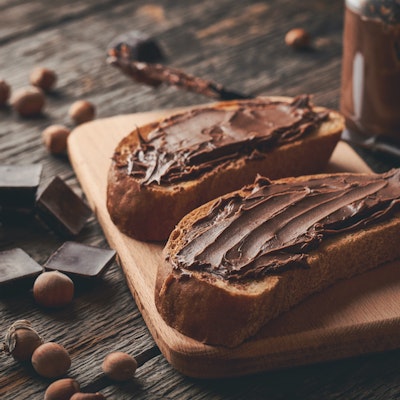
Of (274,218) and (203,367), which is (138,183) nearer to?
(274,218)

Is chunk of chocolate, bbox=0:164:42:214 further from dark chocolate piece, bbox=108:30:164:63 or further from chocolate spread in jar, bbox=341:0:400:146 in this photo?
chocolate spread in jar, bbox=341:0:400:146

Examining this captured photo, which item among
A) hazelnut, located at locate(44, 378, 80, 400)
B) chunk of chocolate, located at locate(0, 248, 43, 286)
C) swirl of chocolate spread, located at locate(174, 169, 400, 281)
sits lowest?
hazelnut, located at locate(44, 378, 80, 400)

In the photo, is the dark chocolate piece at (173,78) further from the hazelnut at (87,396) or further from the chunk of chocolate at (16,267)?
the hazelnut at (87,396)

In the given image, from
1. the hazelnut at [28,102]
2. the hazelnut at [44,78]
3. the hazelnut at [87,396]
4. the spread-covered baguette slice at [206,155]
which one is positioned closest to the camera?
the hazelnut at [87,396]

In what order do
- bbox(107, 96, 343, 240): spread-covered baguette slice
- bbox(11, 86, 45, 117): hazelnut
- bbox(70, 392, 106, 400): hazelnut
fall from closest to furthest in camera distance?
bbox(70, 392, 106, 400): hazelnut < bbox(107, 96, 343, 240): spread-covered baguette slice < bbox(11, 86, 45, 117): hazelnut

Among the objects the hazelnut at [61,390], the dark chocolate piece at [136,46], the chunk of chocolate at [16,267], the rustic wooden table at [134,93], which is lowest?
the rustic wooden table at [134,93]

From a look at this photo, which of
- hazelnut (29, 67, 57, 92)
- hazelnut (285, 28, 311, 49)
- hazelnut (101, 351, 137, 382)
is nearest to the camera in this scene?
hazelnut (101, 351, 137, 382)

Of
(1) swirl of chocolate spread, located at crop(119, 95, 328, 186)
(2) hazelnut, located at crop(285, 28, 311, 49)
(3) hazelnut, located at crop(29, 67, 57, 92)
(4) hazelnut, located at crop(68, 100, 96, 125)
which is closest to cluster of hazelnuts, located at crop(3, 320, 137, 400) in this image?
(1) swirl of chocolate spread, located at crop(119, 95, 328, 186)

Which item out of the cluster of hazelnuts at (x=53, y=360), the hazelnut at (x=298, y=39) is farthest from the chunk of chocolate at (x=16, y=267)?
the hazelnut at (x=298, y=39)

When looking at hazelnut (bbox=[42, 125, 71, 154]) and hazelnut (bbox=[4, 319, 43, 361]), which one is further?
hazelnut (bbox=[42, 125, 71, 154])
